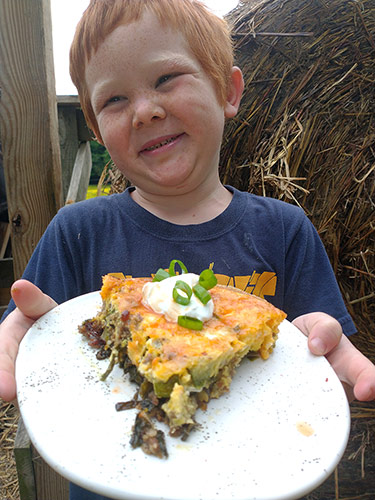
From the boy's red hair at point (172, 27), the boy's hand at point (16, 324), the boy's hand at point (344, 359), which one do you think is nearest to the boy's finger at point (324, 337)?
the boy's hand at point (344, 359)

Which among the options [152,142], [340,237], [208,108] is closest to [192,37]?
[208,108]

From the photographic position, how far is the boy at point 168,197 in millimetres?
1824

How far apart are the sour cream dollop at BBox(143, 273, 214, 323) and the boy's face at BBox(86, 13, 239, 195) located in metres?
0.62

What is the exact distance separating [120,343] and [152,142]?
3.29ft

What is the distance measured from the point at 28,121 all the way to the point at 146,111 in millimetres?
1325

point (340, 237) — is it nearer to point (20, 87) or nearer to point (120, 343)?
point (120, 343)

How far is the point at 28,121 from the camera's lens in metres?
2.73

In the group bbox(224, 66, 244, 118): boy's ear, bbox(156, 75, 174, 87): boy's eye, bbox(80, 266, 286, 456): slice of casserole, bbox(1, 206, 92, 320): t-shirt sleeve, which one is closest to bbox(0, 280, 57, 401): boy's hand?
bbox(80, 266, 286, 456): slice of casserole

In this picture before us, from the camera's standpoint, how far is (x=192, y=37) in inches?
76.3

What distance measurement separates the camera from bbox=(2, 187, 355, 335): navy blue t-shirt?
82.0 inches

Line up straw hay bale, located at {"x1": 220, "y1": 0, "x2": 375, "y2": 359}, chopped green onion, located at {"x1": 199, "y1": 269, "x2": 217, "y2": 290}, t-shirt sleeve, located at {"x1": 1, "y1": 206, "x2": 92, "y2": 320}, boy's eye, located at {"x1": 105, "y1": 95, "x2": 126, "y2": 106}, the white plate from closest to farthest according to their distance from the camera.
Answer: the white plate, chopped green onion, located at {"x1": 199, "y1": 269, "x2": 217, "y2": 290}, boy's eye, located at {"x1": 105, "y1": 95, "x2": 126, "y2": 106}, t-shirt sleeve, located at {"x1": 1, "y1": 206, "x2": 92, "y2": 320}, straw hay bale, located at {"x1": 220, "y1": 0, "x2": 375, "y2": 359}

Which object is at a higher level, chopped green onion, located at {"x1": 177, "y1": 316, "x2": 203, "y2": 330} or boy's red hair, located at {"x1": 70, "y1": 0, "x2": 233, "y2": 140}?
boy's red hair, located at {"x1": 70, "y1": 0, "x2": 233, "y2": 140}

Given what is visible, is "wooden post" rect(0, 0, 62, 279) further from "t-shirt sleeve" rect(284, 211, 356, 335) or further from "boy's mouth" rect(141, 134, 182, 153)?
"t-shirt sleeve" rect(284, 211, 356, 335)

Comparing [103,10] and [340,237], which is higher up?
[103,10]
